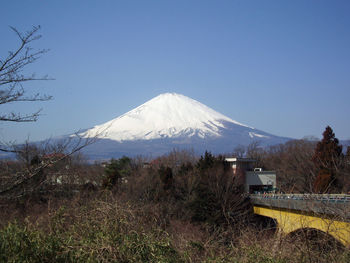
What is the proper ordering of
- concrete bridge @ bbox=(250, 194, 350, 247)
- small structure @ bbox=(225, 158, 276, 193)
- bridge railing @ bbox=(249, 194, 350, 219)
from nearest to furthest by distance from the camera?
concrete bridge @ bbox=(250, 194, 350, 247), bridge railing @ bbox=(249, 194, 350, 219), small structure @ bbox=(225, 158, 276, 193)

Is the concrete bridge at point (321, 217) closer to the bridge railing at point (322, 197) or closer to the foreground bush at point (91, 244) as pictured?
the bridge railing at point (322, 197)

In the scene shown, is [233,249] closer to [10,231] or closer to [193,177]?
[10,231]

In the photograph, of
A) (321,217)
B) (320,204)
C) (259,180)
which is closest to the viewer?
(321,217)

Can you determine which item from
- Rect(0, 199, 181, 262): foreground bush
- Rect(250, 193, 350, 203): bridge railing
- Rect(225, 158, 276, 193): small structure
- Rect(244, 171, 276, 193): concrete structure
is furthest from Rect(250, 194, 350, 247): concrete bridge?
Rect(244, 171, 276, 193): concrete structure

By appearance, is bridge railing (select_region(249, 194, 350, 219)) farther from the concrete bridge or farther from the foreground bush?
the foreground bush

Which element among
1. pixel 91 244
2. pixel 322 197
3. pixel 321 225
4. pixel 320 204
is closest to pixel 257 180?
pixel 322 197

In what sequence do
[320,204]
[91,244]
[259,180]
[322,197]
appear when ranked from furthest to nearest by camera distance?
[259,180] → [322,197] → [320,204] → [91,244]

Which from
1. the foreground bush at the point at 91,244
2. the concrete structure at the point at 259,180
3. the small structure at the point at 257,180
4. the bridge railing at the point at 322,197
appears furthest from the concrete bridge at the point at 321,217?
the concrete structure at the point at 259,180

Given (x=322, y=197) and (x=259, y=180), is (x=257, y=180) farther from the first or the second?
(x=322, y=197)

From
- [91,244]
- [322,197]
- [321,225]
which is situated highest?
[91,244]

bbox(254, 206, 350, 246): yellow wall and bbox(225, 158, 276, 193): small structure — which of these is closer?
bbox(254, 206, 350, 246): yellow wall

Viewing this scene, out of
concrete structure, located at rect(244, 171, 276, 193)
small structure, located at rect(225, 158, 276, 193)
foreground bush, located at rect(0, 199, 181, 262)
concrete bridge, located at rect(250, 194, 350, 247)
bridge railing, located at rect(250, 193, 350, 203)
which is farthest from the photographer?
concrete structure, located at rect(244, 171, 276, 193)

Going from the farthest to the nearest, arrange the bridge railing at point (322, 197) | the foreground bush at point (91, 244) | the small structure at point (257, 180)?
the small structure at point (257, 180) < the bridge railing at point (322, 197) < the foreground bush at point (91, 244)

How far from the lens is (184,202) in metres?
27.6
